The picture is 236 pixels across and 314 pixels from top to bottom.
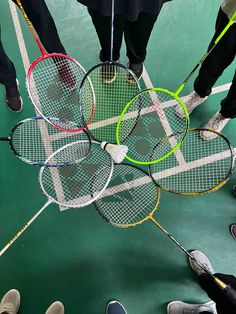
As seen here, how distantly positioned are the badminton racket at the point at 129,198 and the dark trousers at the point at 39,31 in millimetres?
1080

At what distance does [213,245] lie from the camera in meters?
2.41

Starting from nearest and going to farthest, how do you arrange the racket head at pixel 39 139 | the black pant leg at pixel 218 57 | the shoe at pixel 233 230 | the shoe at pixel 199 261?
the black pant leg at pixel 218 57, the shoe at pixel 199 261, the shoe at pixel 233 230, the racket head at pixel 39 139

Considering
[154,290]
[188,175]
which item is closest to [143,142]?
[188,175]

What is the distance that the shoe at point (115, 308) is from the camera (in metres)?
2.21

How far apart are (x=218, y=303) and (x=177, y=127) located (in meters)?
1.41

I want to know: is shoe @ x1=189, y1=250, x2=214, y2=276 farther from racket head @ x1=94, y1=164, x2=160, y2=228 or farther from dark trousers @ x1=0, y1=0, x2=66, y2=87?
dark trousers @ x1=0, y1=0, x2=66, y2=87

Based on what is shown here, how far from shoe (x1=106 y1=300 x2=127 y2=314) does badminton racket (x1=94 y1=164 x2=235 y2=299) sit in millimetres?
566

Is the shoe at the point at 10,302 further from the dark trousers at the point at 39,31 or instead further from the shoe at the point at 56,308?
the dark trousers at the point at 39,31

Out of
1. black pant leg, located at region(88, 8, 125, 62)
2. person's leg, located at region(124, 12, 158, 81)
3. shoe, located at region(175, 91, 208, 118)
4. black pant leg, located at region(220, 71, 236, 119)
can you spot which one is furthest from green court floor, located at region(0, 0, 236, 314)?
black pant leg, located at region(88, 8, 125, 62)

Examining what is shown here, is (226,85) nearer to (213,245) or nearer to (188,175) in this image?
(188,175)

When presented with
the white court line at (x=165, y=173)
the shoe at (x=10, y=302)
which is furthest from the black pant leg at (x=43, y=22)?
the shoe at (x=10, y=302)

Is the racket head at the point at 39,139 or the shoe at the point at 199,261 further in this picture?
the racket head at the point at 39,139

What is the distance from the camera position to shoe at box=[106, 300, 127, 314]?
2.21 metres

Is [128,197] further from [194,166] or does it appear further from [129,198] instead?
[194,166]
